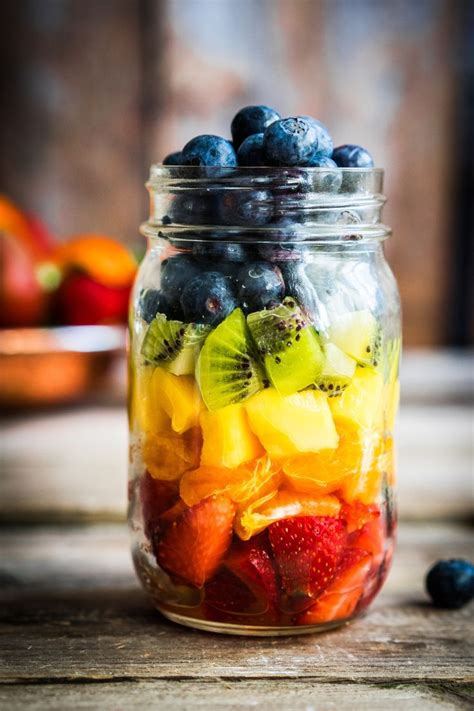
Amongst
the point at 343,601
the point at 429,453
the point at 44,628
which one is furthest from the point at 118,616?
the point at 429,453

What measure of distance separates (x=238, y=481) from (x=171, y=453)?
65 mm

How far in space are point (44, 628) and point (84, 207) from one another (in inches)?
95.2

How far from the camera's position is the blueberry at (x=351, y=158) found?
784 mm

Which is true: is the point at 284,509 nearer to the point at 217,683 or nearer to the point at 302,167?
the point at 217,683

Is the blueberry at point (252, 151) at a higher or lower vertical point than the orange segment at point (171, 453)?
higher

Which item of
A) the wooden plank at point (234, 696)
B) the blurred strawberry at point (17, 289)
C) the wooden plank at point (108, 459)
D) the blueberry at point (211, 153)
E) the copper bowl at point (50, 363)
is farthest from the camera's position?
the blurred strawberry at point (17, 289)

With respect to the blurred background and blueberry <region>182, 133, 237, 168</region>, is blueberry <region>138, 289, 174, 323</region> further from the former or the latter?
the blurred background

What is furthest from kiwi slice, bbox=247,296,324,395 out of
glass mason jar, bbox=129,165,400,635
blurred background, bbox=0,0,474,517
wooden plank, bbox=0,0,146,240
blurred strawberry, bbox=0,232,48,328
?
wooden plank, bbox=0,0,146,240

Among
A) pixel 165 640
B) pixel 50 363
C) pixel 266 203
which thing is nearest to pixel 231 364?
pixel 266 203

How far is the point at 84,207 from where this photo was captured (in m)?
3.06

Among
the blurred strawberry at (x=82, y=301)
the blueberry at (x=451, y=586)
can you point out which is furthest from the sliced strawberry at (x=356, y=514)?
the blurred strawberry at (x=82, y=301)

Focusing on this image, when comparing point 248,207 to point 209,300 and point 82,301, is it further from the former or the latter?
point 82,301

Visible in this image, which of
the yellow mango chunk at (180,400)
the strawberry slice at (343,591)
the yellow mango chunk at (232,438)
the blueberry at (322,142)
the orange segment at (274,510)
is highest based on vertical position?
the blueberry at (322,142)

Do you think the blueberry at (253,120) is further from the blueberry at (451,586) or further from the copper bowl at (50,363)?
the copper bowl at (50,363)
